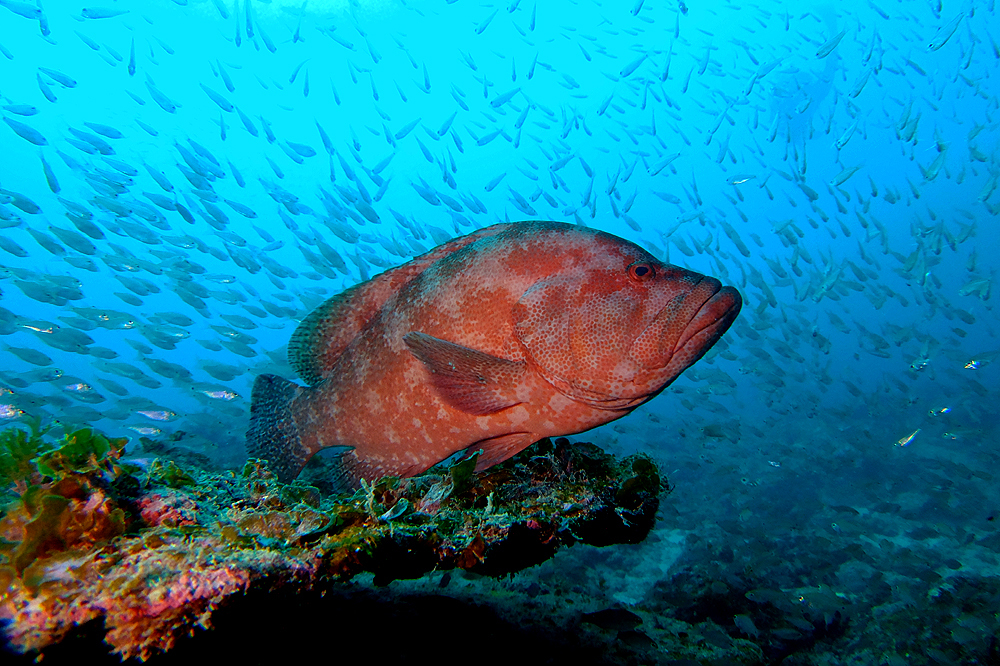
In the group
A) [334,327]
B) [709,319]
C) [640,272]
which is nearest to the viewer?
[709,319]

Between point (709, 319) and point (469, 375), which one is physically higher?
point (469, 375)

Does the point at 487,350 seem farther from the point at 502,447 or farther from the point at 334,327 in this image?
the point at 334,327

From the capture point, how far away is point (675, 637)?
3820 mm

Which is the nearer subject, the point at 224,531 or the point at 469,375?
the point at 224,531

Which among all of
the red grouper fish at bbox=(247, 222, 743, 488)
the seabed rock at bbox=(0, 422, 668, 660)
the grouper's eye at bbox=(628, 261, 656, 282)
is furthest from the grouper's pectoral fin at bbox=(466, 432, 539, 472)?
the grouper's eye at bbox=(628, 261, 656, 282)

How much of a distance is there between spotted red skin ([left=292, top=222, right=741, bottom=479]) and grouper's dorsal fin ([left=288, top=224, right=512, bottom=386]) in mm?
90

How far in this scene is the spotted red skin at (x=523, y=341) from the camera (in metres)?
2.45

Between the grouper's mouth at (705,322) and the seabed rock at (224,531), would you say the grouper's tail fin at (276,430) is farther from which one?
the grouper's mouth at (705,322)

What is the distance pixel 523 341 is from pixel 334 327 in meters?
1.76

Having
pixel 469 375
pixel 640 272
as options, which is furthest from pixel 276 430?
pixel 640 272

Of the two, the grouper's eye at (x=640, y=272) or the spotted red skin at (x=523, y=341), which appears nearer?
the spotted red skin at (x=523, y=341)

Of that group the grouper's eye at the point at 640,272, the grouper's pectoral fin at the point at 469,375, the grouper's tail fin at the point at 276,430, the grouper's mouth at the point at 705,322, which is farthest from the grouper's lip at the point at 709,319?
the grouper's tail fin at the point at 276,430

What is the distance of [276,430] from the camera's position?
345 cm

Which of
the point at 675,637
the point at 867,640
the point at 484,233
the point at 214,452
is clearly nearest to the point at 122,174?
the point at 214,452
